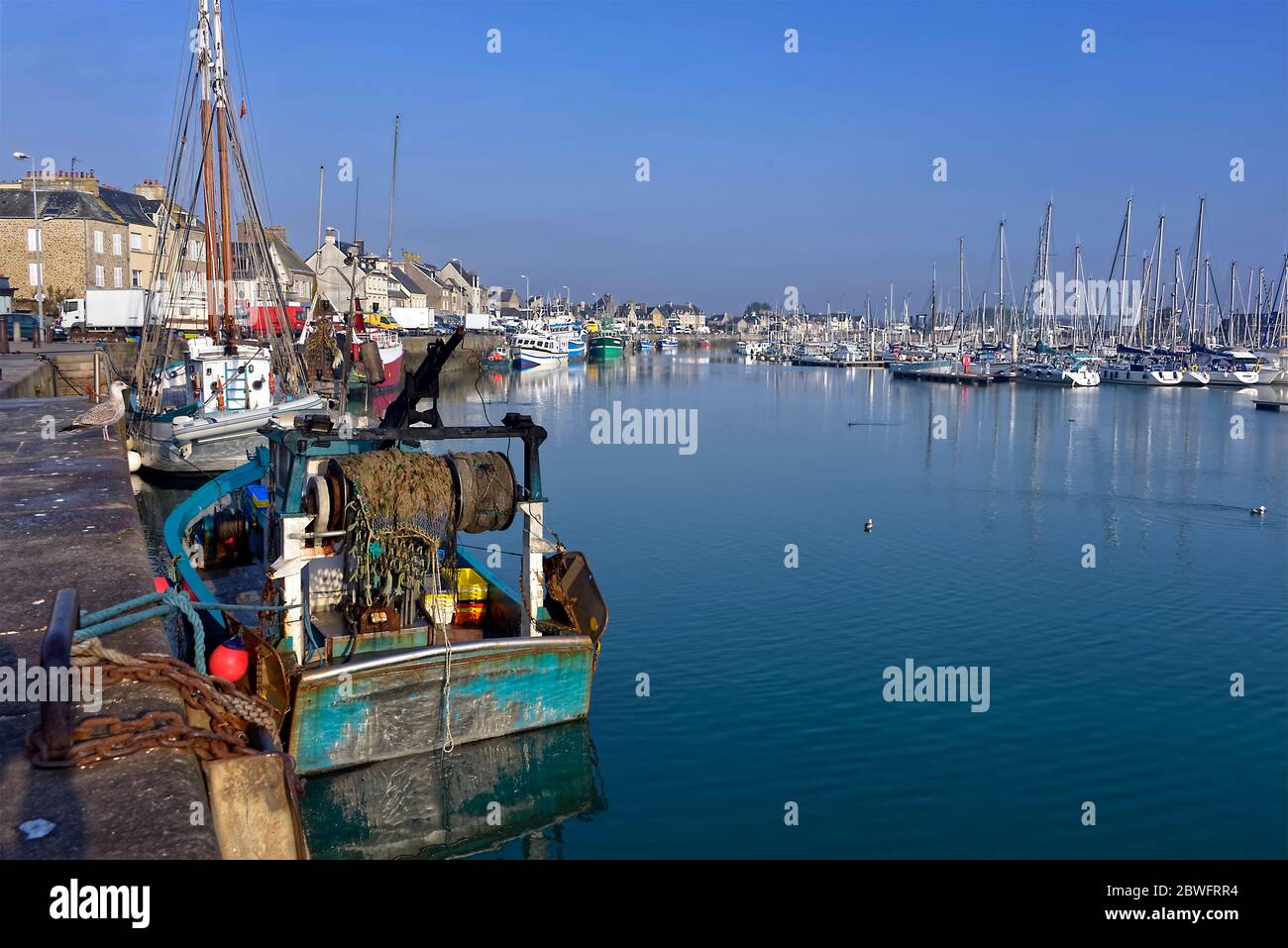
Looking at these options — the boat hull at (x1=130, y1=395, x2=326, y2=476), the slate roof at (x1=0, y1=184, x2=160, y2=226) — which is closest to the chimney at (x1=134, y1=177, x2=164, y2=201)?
the slate roof at (x1=0, y1=184, x2=160, y2=226)

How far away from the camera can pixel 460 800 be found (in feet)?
38.2

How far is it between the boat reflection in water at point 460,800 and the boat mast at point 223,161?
23439 mm

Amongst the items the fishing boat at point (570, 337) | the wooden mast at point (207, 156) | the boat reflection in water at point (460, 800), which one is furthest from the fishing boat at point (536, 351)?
the boat reflection in water at point (460, 800)

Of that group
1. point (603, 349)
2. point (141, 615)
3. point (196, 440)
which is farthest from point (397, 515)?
point (603, 349)

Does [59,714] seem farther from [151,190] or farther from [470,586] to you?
[151,190]

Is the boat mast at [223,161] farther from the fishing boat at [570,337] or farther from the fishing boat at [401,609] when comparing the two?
the fishing boat at [570,337]

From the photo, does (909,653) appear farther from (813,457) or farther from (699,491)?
(813,457)

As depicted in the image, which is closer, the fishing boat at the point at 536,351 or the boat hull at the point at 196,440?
the boat hull at the point at 196,440

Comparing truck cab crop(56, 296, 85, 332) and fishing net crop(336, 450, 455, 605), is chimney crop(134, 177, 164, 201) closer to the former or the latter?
truck cab crop(56, 296, 85, 332)

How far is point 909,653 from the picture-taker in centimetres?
1678

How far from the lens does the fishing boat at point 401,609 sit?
10883 mm

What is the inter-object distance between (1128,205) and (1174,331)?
52.9 ft

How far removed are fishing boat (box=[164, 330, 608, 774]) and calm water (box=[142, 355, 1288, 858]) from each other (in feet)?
2.08

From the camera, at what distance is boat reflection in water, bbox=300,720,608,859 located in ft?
36.0
